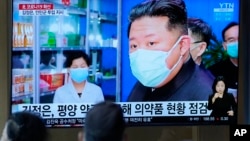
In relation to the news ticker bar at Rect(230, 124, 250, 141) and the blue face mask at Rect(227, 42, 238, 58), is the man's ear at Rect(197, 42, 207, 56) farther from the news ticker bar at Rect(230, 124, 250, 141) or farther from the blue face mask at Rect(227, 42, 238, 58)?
the news ticker bar at Rect(230, 124, 250, 141)

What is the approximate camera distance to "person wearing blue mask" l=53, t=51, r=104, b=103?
2717 millimetres

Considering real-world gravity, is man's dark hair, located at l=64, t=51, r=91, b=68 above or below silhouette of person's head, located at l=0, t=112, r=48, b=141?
above

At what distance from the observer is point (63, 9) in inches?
107

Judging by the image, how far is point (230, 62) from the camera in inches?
111

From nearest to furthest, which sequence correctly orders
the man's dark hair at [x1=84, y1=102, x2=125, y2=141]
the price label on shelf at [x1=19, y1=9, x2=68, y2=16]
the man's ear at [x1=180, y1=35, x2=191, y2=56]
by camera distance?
1. the man's dark hair at [x1=84, y1=102, x2=125, y2=141]
2. the price label on shelf at [x1=19, y1=9, x2=68, y2=16]
3. the man's ear at [x1=180, y1=35, x2=191, y2=56]

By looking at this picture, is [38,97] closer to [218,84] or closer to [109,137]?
[218,84]

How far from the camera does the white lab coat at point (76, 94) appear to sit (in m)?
2.73

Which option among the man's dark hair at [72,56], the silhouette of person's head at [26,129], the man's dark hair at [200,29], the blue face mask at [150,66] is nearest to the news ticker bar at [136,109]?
the blue face mask at [150,66]

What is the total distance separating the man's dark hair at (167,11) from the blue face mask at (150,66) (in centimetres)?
10

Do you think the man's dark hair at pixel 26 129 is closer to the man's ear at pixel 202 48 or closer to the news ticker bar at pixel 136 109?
the news ticker bar at pixel 136 109

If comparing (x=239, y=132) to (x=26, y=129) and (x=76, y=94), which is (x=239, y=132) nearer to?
(x=76, y=94)

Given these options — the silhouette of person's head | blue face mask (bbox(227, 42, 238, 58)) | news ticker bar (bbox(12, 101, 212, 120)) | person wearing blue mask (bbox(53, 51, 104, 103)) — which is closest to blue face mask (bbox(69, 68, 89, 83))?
person wearing blue mask (bbox(53, 51, 104, 103))

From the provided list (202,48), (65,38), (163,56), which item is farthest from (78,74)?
(202,48)

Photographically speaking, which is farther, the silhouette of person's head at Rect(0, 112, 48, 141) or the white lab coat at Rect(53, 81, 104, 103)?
the white lab coat at Rect(53, 81, 104, 103)
